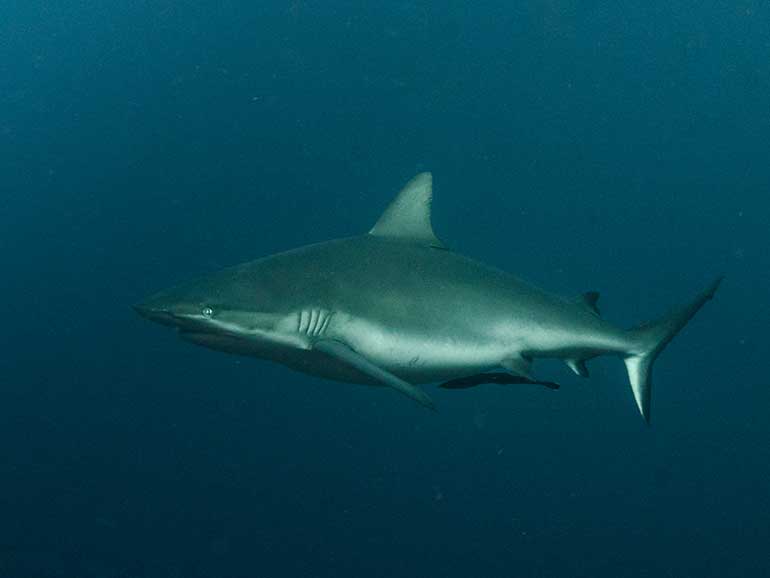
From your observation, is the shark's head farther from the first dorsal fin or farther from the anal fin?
the anal fin

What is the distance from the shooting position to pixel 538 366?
44.4 feet

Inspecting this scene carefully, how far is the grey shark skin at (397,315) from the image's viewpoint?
4.27m

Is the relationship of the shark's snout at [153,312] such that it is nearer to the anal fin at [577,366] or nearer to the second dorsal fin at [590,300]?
the anal fin at [577,366]

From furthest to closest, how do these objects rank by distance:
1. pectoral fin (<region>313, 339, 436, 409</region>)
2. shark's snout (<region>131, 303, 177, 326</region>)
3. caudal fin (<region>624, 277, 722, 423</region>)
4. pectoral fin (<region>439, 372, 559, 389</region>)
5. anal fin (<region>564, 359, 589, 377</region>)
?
caudal fin (<region>624, 277, 722, 423</region>)
anal fin (<region>564, 359, 589, 377</region>)
pectoral fin (<region>439, 372, 559, 389</region>)
shark's snout (<region>131, 303, 177, 326</region>)
pectoral fin (<region>313, 339, 436, 409</region>)

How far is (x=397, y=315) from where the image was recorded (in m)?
4.66

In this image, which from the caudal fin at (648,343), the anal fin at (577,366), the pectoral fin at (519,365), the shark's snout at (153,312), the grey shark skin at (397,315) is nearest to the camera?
the shark's snout at (153,312)

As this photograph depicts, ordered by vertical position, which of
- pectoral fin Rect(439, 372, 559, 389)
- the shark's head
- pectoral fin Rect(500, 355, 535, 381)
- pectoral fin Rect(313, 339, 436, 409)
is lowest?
pectoral fin Rect(439, 372, 559, 389)

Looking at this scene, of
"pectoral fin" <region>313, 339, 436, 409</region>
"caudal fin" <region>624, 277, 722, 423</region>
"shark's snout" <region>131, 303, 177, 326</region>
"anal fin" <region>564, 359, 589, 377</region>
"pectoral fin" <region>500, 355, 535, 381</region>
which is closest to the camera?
"pectoral fin" <region>313, 339, 436, 409</region>

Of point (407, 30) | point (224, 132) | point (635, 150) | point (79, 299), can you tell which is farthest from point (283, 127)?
point (635, 150)

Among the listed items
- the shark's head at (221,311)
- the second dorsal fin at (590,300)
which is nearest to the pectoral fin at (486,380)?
the second dorsal fin at (590,300)

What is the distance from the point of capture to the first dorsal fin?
5.48 m

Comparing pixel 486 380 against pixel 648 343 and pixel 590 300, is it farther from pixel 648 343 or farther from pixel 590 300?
pixel 648 343

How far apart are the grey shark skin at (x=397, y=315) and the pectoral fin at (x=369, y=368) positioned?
0.01 meters

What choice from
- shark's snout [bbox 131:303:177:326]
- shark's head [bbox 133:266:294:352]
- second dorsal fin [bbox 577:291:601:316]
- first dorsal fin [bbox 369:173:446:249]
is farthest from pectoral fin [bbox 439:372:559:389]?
shark's snout [bbox 131:303:177:326]
